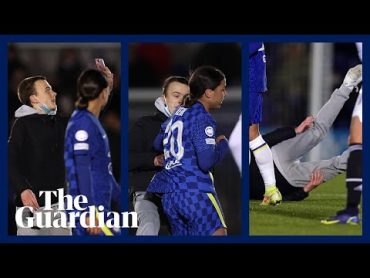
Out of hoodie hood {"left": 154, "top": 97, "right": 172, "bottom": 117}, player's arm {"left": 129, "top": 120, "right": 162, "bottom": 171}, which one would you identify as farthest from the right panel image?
player's arm {"left": 129, "top": 120, "right": 162, "bottom": 171}

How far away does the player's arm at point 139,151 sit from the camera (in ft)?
35.7

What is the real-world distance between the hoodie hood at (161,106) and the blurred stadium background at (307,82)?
0.78 meters

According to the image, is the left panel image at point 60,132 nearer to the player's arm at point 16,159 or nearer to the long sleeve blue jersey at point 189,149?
the player's arm at point 16,159

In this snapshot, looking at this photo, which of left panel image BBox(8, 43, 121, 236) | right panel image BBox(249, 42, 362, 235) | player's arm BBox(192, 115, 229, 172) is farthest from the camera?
right panel image BBox(249, 42, 362, 235)

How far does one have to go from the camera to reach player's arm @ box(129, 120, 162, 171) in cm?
1088

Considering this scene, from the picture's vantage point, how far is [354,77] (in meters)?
11.0

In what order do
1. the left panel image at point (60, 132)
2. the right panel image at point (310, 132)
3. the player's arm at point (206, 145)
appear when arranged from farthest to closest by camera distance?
the right panel image at point (310, 132) → the left panel image at point (60, 132) → the player's arm at point (206, 145)

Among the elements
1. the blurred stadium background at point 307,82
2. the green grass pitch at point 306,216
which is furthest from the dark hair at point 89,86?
the green grass pitch at point 306,216

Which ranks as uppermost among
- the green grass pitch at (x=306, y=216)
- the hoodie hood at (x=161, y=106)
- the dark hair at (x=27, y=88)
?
the dark hair at (x=27, y=88)

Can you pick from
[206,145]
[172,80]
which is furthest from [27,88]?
[206,145]

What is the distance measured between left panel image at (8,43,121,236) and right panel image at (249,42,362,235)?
1.17 metres

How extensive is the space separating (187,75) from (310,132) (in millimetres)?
1137

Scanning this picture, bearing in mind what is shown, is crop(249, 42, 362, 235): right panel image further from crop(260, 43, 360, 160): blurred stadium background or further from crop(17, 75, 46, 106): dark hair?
crop(17, 75, 46, 106): dark hair
